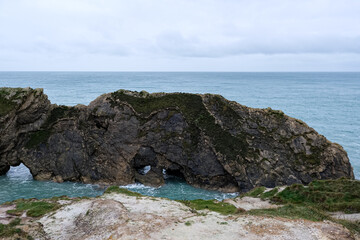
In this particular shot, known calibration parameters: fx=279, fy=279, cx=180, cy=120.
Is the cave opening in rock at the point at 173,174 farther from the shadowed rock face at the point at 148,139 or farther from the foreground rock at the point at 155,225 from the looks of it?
the foreground rock at the point at 155,225

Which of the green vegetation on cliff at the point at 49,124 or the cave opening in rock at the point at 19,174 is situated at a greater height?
the green vegetation on cliff at the point at 49,124

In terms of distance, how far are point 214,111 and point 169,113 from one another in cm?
738

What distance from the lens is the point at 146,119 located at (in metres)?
45.3

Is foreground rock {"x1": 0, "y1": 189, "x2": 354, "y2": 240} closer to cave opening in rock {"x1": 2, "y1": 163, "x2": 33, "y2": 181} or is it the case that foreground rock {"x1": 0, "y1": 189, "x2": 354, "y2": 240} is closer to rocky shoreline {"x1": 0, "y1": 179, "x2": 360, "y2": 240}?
rocky shoreline {"x1": 0, "y1": 179, "x2": 360, "y2": 240}

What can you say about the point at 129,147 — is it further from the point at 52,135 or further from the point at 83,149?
the point at 52,135

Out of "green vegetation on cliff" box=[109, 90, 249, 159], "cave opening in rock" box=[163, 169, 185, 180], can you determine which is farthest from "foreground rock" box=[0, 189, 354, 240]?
"cave opening in rock" box=[163, 169, 185, 180]

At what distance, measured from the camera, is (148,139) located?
44.6 metres

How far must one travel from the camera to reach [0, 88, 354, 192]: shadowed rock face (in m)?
42.3

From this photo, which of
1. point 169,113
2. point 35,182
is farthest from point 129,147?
point 35,182

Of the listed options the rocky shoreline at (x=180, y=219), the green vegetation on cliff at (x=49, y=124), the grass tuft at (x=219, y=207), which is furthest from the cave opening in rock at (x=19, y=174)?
the grass tuft at (x=219, y=207)

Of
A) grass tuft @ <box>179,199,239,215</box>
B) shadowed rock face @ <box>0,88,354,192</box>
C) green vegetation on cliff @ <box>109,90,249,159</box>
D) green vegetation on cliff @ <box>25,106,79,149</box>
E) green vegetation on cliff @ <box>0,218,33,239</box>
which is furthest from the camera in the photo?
green vegetation on cliff @ <box>25,106,79,149</box>

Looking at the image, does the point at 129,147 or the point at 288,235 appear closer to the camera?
the point at 288,235

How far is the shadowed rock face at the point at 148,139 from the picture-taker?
4228cm

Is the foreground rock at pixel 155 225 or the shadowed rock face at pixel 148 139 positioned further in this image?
the shadowed rock face at pixel 148 139
